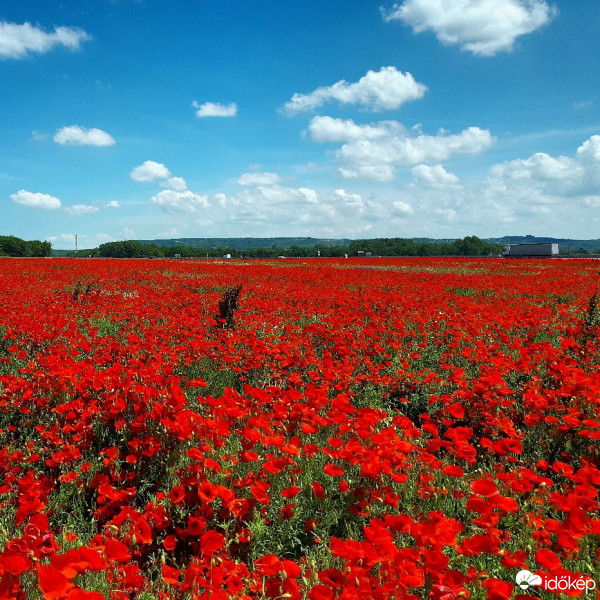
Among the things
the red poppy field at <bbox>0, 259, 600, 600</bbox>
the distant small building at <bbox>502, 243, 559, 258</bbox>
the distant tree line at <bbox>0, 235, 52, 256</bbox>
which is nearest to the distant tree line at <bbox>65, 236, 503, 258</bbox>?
the distant tree line at <bbox>0, 235, 52, 256</bbox>

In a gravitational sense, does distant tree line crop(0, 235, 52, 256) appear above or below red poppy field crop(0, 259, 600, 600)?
above

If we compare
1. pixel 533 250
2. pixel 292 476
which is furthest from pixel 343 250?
pixel 292 476

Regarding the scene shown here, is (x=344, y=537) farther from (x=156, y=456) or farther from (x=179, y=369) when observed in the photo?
(x=179, y=369)

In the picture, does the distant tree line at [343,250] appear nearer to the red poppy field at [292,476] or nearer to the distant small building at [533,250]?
the distant small building at [533,250]

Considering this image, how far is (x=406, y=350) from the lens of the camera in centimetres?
764

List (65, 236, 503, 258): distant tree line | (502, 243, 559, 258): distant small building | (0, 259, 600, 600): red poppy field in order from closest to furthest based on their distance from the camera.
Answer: (0, 259, 600, 600): red poppy field → (502, 243, 559, 258): distant small building → (65, 236, 503, 258): distant tree line

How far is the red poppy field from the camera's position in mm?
2043

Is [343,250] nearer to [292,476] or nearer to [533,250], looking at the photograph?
[533,250]

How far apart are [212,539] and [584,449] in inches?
144

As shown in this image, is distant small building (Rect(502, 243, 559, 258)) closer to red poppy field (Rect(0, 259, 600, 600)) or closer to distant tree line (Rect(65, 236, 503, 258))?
distant tree line (Rect(65, 236, 503, 258))

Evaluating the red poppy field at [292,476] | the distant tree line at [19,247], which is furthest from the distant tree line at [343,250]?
the red poppy field at [292,476]

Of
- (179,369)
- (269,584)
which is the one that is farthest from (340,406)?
(179,369)

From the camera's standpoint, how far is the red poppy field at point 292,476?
2043 mm

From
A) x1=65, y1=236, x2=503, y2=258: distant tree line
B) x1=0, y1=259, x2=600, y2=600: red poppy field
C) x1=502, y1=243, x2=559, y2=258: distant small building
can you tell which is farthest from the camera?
x1=65, y1=236, x2=503, y2=258: distant tree line
